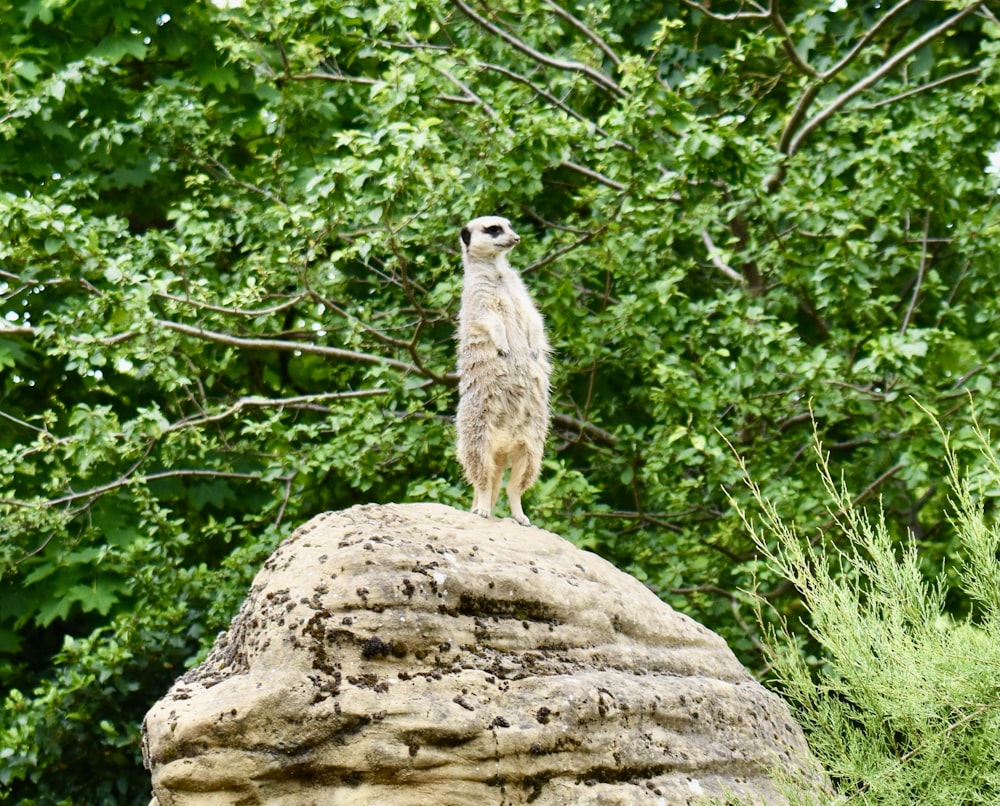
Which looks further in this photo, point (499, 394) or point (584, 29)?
point (584, 29)

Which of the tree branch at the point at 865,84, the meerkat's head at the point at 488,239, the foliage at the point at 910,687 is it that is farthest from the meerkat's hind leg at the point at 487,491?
the tree branch at the point at 865,84

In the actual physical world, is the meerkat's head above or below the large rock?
above

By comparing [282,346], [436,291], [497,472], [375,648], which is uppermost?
[436,291]

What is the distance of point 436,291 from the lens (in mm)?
8844

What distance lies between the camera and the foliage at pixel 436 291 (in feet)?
26.8

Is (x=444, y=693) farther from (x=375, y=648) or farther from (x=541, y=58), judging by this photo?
(x=541, y=58)

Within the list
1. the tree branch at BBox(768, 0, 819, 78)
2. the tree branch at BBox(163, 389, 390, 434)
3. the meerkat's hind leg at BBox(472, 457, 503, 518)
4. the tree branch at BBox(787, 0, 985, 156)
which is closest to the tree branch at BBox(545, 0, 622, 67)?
the tree branch at BBox(768, 0, 819, 78)

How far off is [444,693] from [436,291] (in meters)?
4.94

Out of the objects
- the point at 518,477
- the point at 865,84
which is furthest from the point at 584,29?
the point at 518,477

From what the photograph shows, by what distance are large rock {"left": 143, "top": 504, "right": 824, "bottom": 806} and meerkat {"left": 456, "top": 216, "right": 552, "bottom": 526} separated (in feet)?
1.83

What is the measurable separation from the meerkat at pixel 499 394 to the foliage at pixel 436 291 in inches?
69.7

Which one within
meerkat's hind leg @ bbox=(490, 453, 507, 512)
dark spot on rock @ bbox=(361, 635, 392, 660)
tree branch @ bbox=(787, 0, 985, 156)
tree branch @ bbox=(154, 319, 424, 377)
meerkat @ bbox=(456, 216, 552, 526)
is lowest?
tree branch @ bbox=(154, 319, 424, 377)

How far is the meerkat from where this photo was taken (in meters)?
5.62

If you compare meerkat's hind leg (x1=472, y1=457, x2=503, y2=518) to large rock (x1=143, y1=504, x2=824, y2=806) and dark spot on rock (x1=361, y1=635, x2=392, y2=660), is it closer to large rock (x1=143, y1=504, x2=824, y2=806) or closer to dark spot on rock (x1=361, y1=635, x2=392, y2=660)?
large rock (x1=143, y1=504, x2=824, y2=806)
